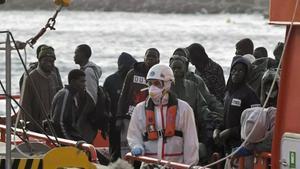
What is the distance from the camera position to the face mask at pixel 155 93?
8859mm

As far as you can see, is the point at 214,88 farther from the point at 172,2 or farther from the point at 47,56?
the point at 172,2

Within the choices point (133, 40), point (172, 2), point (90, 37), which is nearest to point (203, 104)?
point (133, 40)

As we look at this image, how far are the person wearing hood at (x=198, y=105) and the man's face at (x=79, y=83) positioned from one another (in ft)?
3.25

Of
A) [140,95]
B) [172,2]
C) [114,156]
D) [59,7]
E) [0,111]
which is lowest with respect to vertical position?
[172,2]

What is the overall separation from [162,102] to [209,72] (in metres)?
3.37

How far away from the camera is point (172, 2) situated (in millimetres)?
140750

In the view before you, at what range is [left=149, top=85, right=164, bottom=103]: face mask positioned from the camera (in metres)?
8.86

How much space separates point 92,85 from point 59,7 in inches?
204

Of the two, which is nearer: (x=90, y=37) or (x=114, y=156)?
(x=114, y=156)

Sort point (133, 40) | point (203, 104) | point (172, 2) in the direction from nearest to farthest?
point (203, 104) → point (133, 40) → point (172, 2)

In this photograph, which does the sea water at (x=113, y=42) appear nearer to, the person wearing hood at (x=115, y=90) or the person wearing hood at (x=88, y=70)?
the person wearing hood at (x=88, y=70)

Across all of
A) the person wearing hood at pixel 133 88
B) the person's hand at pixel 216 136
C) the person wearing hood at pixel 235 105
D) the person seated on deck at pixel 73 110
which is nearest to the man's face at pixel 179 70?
the person wearing hood at pixel 133 88

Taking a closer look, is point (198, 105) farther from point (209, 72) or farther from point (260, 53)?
point (260, 53)

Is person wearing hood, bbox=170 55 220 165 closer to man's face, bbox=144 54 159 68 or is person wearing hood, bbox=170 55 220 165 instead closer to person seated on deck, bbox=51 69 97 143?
man's face, bbox=144 54 159 68
